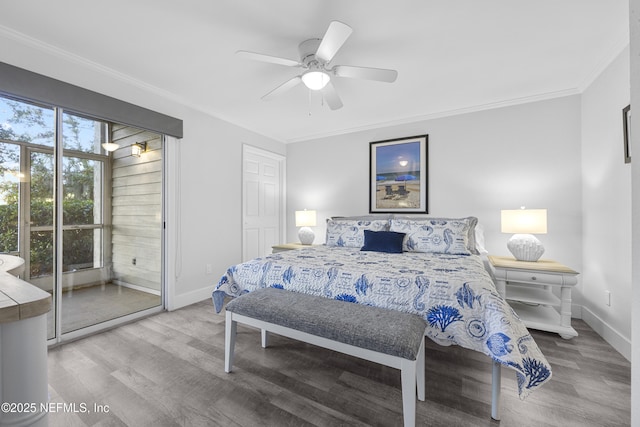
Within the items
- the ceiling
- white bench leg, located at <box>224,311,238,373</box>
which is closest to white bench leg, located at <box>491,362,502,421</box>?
white bench leg, located at <box>224,311,238,373</box>

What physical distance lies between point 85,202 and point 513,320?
357cm

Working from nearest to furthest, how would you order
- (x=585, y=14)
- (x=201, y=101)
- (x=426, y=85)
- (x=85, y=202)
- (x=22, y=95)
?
(x=585, y=14)
(x=22, y=95)
(x=85, y=202)
(x=426, y=85)
(x=201, y=101)

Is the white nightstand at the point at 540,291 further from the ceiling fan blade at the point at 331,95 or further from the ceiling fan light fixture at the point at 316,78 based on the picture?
the ceiling fan light fixture at the point at 316,78

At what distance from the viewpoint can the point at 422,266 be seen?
214 cm

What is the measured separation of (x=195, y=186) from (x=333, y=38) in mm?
2420

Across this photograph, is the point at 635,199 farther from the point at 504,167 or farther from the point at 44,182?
the point at 44,182

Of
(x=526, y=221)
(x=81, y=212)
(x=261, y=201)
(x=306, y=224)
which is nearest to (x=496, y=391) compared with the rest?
(x=526, y=221)

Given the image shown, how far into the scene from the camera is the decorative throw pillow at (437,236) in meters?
2.77

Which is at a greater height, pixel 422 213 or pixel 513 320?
pixel 422 213

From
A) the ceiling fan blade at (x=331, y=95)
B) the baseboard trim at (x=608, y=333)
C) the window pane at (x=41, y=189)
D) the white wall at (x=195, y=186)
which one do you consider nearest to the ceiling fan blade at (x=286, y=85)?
the ceiling fan blade at (x=331, y=95)

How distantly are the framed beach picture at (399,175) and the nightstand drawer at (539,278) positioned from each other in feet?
4.26

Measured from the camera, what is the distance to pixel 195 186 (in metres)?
3.29

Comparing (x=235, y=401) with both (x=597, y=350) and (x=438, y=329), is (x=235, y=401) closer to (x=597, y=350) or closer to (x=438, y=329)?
(x=438, y=329)

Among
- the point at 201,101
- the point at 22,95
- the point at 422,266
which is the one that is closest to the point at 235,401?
the point at 422,266
